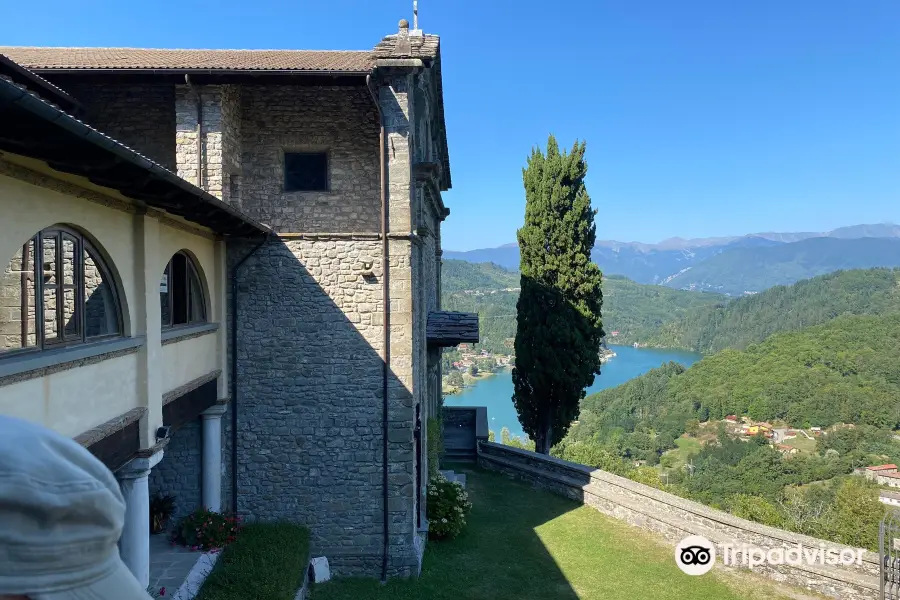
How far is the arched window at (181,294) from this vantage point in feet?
25.9

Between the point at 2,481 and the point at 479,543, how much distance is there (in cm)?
1233

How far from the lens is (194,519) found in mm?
8938

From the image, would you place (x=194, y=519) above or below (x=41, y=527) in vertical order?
below

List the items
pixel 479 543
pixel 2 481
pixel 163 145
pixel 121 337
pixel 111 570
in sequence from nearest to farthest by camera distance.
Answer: pixel 2 481 → pixel 111 570 → pixel 121 337 → pixel 163 145 → pixel 479 543

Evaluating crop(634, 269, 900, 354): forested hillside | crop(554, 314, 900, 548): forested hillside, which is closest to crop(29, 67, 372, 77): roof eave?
crop(554, 314, 900, 548): forested hillside

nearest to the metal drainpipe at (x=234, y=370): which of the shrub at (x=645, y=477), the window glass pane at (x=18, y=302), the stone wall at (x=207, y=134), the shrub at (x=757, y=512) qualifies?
the stone wall at (x=207, y=134)

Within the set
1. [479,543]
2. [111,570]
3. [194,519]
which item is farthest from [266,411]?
[111,570]

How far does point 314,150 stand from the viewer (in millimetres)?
9930

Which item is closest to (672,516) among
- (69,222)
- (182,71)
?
(69,222)

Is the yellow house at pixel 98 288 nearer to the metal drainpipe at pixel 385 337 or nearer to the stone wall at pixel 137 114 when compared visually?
the stone wall at pixel 137 114

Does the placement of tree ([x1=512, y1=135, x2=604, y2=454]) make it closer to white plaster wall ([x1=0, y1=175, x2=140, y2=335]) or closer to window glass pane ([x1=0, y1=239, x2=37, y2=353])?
white plaster wall ([x1=0, y1=175, x2=140, y2=335])

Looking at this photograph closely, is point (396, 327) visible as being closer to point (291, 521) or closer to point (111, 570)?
point (291, 521)

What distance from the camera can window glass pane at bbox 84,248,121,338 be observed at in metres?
5.81

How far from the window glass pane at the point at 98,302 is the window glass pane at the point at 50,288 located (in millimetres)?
557
